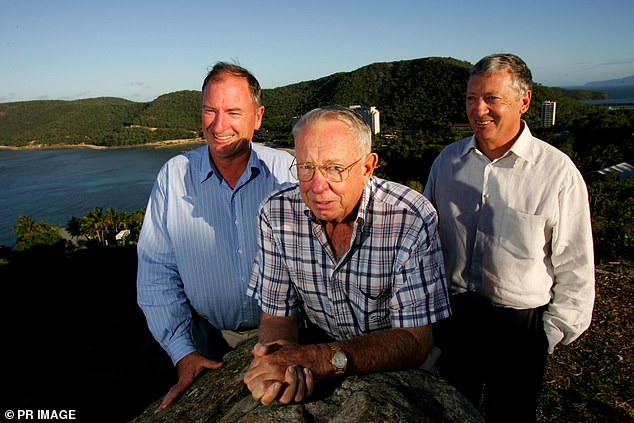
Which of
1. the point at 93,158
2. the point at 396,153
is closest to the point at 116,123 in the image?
the point at 93,158

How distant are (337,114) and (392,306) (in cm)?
81

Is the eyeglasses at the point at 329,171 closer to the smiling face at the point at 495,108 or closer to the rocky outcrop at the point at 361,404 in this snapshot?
the rocky outcrop at the point at 361,404

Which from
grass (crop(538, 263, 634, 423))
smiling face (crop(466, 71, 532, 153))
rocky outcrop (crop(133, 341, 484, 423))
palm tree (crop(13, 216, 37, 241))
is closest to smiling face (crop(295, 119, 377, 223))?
rocky outcrop (crop(133, 341, 484, 423))

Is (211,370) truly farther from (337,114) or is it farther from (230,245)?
(337,114)

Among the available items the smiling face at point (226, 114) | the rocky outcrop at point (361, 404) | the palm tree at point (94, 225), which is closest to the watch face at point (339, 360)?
the rocky outcrop at point (361, 404)

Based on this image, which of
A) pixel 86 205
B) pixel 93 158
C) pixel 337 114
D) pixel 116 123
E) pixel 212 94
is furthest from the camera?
pixel 116 123

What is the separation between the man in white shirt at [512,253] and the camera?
2.43 m

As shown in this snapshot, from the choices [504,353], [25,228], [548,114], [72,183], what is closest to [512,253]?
[504,353]

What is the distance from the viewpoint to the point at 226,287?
105 inches

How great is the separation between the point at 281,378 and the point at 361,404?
0.30 meters

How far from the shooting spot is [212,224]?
2.66m

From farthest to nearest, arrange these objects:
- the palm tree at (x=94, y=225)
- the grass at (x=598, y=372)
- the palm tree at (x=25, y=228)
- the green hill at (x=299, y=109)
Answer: the green hill at (x=299, y=109) → the palm tree at (x=94, y=225) → the palm tree at (x=25, y=228) → the grass at (x=598, y=372)

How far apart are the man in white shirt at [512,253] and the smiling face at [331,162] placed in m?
1.11

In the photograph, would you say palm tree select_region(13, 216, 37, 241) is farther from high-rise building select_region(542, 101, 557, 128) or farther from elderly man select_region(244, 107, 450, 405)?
high-rise building select_region(542, 101, 557, 128)
